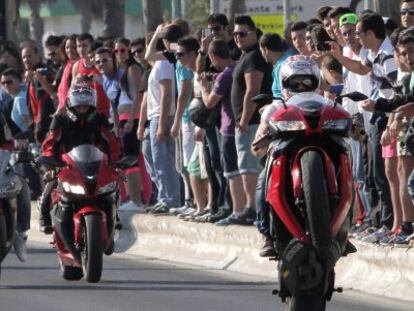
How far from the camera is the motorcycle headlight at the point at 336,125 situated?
11.3m

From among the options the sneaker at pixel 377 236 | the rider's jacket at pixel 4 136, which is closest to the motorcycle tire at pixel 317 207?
the sneaker at pixel 377 236

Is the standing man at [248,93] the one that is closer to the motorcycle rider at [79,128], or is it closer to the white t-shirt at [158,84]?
the motorcycle rider at [79,128]

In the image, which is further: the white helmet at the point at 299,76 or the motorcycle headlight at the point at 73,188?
the motorcycle headlight at the point at 73,188

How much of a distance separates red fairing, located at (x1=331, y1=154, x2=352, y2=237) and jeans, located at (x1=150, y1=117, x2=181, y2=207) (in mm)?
8155

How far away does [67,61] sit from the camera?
2289 centimetres

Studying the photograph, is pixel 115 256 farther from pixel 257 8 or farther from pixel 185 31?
pixel 257 8

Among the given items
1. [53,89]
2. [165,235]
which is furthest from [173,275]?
[53,89]

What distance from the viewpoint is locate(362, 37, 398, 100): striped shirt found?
1507cm

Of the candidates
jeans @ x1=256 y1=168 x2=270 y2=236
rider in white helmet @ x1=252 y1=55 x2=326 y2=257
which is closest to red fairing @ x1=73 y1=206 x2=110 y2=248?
rider in white helmet @ x1=252 y1=55 x2=326 y2=257

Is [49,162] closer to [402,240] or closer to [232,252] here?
[232,252]

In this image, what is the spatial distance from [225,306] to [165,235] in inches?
199

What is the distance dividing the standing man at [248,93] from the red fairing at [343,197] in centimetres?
565

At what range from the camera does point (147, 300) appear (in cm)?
1415

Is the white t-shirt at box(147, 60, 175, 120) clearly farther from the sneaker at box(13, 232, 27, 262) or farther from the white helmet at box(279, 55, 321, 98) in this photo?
the white helmet at box(279, 55, 321, 98)
